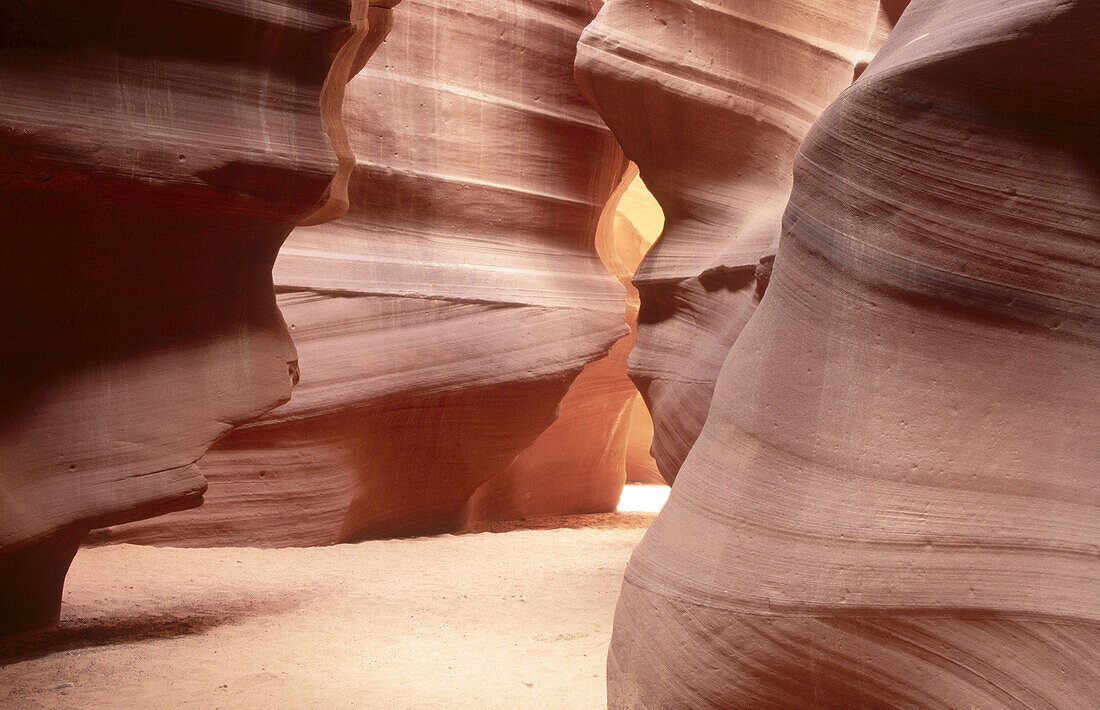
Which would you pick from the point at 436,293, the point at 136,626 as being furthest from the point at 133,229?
the point at 436,293

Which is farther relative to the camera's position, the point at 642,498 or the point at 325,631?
the point at 642,498

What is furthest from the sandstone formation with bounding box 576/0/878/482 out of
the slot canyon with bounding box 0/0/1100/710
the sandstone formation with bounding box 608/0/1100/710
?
the sandstone formation with bounding box 608/0/1100/710

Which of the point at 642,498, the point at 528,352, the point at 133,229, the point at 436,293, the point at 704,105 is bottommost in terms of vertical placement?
the point at 642,498

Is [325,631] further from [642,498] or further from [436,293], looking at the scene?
[642,498]

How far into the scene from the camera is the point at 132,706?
2965 millimetres

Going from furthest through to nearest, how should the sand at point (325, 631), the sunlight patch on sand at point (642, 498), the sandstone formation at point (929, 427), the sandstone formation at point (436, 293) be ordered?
the sunlight patch on sand at point (642, 498) < the sandstone formation at point (436, 293) < the sand at point (325, 631) < the sandstone formation at point (929, 427)

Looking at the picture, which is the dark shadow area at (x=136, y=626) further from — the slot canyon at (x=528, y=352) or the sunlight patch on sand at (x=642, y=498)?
the sunlight patch on sand at (x=642, y=498)

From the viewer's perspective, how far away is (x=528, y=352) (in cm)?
→ 647

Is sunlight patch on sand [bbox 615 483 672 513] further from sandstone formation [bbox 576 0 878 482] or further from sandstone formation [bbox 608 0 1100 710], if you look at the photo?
sandstone formation [bbox 608 0 1100 710]

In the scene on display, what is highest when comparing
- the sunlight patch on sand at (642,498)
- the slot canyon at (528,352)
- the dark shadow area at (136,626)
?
the slot canyon at (528,352)

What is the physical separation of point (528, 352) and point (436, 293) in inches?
28.1

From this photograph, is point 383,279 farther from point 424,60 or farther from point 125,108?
point 125,108

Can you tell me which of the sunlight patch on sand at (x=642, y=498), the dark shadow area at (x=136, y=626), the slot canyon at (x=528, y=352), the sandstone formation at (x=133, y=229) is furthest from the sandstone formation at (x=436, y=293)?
the sunlight patch on sand at (x=642, y=498)

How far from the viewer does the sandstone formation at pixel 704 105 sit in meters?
5.21
